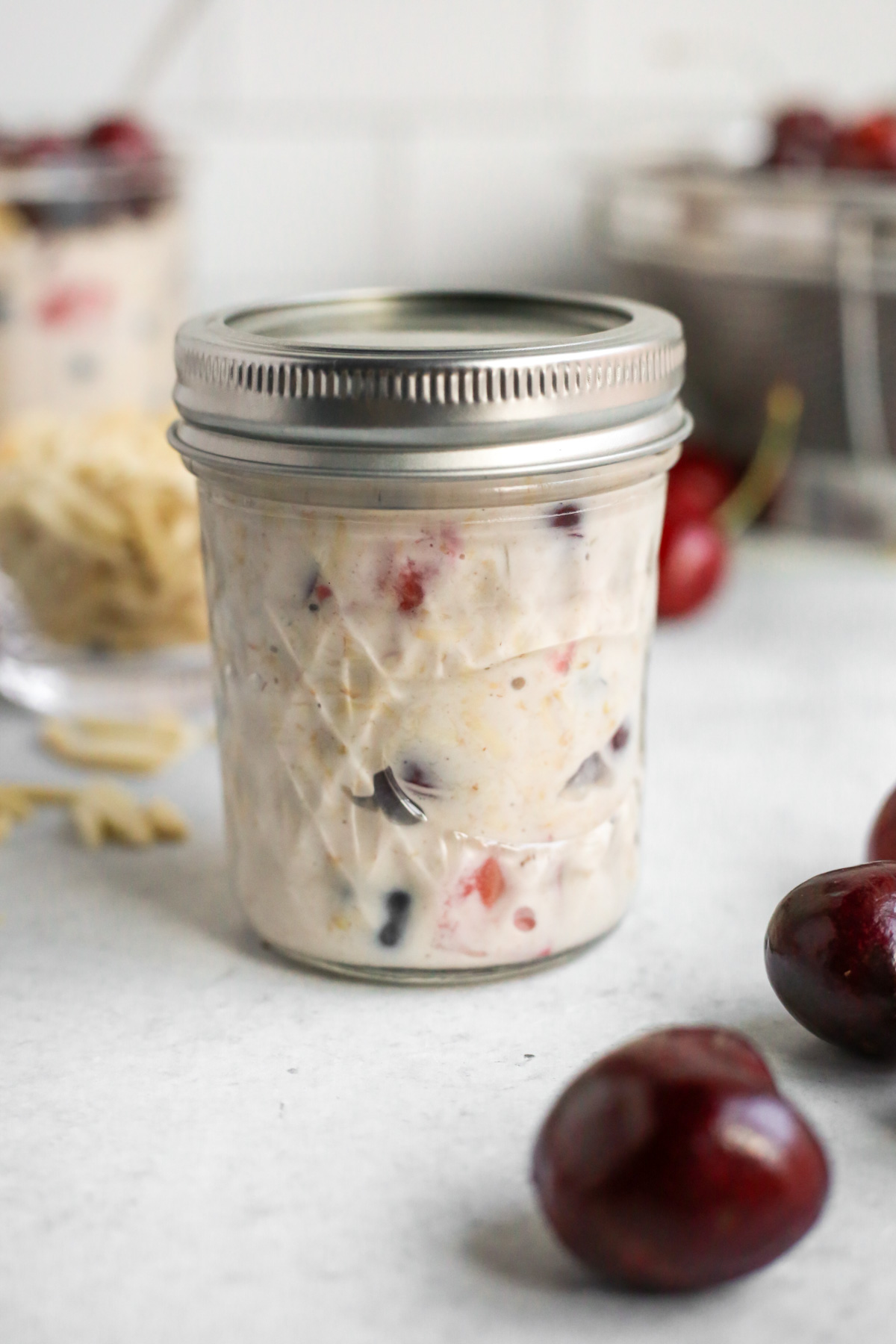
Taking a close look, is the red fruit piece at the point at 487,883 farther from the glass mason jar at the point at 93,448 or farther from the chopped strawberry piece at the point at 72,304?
the chopped strawberry piece at the point at 72,304

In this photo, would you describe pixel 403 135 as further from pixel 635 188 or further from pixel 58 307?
pixel 58 307

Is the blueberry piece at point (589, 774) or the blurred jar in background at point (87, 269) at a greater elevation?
the blurred jar in background at point (87, 269)

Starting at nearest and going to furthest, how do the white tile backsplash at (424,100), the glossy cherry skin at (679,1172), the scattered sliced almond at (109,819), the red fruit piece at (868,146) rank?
the glossy cherry skin at (679,1172)
the scattered sliced almond at (109,819)
the red fruit piece at (868,146)
the white tile backsplash at (424,100)

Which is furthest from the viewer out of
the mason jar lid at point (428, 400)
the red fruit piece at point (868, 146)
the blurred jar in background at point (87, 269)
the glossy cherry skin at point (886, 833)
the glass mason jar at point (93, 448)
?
the red fruit piece at point (868, 146)

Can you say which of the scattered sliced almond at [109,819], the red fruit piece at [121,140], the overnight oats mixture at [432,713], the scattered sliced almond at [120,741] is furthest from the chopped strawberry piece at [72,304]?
the overnight oats mixture at [432,713]

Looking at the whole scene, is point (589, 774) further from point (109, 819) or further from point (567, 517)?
point (109, 819)

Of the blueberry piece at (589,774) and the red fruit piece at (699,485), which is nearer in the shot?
the blueberry piece at (589,774)

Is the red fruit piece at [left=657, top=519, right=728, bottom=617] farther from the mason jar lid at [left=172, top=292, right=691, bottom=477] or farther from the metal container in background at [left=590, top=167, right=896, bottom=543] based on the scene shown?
the mason jar lid at [left=172, top=292, right=691, bottom=477]
